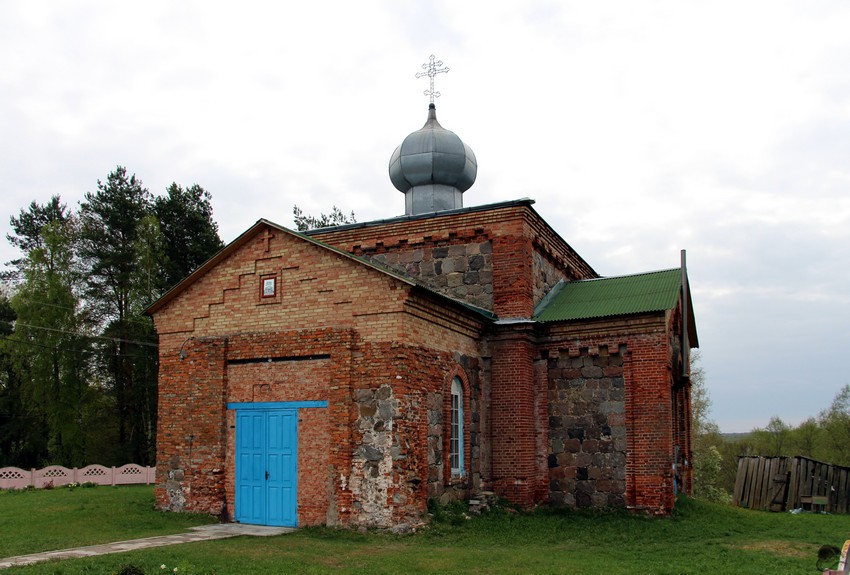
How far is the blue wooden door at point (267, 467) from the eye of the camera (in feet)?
39.6

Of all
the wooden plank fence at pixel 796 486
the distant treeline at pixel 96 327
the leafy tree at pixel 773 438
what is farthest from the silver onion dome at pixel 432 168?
the leafy tree at pixel 773 438

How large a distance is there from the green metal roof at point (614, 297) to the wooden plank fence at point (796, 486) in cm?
598

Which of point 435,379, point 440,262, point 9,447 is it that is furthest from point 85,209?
point 435,379

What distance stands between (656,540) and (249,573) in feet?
21.3

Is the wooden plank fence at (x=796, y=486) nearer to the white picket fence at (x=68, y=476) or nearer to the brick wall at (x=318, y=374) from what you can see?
the brick wall at (x=318, y=374)

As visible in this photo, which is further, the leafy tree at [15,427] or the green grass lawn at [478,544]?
the leafy tree at [15,427]

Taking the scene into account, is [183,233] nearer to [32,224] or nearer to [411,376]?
[32,224]

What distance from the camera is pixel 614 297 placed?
49.7ft

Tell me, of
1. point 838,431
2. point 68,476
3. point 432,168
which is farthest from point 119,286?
point 838,431

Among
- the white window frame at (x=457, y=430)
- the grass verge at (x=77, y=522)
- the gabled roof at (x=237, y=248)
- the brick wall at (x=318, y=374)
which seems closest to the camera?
the grass verge at (x=77, y=522)

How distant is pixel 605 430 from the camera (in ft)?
46.6

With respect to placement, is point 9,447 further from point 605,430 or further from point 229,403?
point 605,430

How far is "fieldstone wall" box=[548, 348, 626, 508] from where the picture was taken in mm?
14031

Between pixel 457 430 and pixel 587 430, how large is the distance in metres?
2.59
